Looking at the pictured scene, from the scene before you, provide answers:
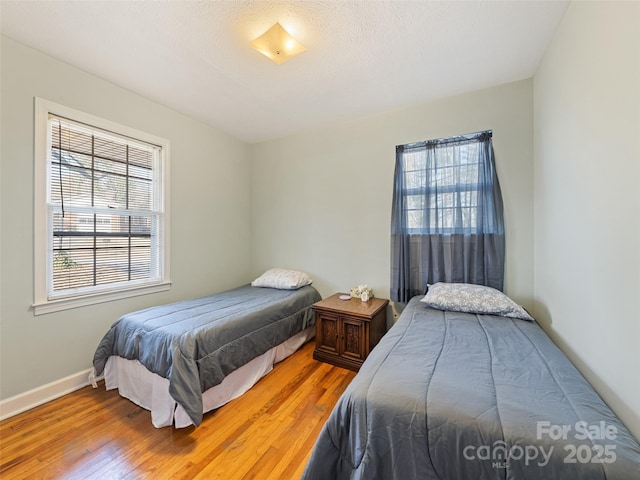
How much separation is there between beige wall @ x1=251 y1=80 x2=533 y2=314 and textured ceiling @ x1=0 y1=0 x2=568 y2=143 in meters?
0.25

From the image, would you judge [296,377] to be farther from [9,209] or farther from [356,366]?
[9,209]

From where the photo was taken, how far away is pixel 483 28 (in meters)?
1.71

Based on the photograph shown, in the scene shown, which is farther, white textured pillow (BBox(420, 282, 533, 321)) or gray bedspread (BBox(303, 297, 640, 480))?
white textured pillow (BBox(420, 282, 533, 321))

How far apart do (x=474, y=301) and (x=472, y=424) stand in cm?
137

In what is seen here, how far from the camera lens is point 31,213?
192 cm

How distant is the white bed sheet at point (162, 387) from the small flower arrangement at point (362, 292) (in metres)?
1.11

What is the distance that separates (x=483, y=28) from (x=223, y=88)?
214 cm

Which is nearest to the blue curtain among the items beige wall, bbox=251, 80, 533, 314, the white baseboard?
beige wall, bbox=251, 80, 533, 314

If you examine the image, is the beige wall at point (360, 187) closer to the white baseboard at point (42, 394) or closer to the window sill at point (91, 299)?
the window sill at point (91, 299)

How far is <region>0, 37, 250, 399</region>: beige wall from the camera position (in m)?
1.83

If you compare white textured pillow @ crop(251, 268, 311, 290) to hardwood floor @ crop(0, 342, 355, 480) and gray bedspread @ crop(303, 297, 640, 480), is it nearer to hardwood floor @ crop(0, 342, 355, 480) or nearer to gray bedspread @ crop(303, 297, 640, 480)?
hardwood floor @ crop(0, 342, 355, 480)

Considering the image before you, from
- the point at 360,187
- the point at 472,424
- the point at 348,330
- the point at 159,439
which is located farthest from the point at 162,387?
the point at 360,187

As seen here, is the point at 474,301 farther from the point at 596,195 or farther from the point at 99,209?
the point at 99,209

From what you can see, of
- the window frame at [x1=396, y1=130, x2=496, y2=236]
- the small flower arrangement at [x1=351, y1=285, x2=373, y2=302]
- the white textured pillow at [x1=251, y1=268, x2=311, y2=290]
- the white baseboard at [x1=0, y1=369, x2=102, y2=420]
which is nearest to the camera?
the white baseboard at [x1=0, y1=369, x2=102, y2=420]
